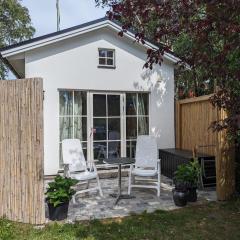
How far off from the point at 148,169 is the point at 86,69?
3.53m

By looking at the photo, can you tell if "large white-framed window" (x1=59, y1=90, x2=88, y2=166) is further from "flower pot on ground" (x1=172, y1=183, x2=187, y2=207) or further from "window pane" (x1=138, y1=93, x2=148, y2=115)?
"flower pot on ground" (x1=172, y1=183, x2=187, y2=207)

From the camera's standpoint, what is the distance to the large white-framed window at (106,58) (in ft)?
32.4

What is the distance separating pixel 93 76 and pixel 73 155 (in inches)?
120

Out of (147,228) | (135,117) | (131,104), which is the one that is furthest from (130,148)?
(147,228)

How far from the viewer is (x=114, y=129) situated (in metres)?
9.93

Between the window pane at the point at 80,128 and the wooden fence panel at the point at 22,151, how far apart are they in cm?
411

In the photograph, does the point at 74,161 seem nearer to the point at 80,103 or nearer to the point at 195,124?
the point at 80,103

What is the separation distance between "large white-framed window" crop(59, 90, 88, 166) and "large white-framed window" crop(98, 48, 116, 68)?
3.38 feet

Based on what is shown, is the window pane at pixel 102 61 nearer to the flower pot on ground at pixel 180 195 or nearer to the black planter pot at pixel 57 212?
the flower pot on ground at pixel 180 195

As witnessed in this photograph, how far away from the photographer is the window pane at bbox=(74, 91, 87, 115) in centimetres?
955

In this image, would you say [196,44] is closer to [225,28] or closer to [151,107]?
[225,28]

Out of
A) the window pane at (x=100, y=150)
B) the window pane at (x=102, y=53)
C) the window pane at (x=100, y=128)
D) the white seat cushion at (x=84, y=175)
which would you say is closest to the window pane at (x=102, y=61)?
the window pane at (x=102, y=53)

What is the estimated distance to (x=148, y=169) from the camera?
779cm

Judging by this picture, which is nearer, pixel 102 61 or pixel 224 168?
pixel 224 168
